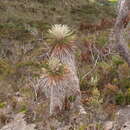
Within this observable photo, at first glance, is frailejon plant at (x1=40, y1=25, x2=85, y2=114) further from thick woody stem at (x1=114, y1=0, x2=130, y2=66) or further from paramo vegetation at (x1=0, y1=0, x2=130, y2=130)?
thick woody stem at (x1=114, y1=0, x2=130, y2=66)

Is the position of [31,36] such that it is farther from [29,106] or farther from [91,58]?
[29,106]

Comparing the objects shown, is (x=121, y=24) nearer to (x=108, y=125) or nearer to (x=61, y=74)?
(x=61, y=74)

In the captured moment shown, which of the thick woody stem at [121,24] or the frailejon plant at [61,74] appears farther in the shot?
the thick woody stem at [121,24]

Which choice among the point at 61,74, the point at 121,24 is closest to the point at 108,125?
the point at 61,74

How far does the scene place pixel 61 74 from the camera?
1071 centimetres

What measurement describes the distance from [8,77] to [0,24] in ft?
45.7

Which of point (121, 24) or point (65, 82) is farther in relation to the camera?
point (121, 24)

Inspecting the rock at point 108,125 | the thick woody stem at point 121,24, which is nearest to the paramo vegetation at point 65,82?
the rock at point 108,125

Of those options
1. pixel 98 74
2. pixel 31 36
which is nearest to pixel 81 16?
pixel 31 36

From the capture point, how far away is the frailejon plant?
35.2 ft

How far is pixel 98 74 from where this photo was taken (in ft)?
45.9

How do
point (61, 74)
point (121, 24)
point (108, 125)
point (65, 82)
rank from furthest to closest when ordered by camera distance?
point (121, 24) < point (65, 82) < point (61, 74) < point (108, 125)

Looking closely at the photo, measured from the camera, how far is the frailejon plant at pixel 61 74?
1073cm

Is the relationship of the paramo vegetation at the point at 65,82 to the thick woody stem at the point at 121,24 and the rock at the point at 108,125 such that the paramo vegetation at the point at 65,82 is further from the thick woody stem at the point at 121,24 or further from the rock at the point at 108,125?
the thick woody stem at the point at 121,24
